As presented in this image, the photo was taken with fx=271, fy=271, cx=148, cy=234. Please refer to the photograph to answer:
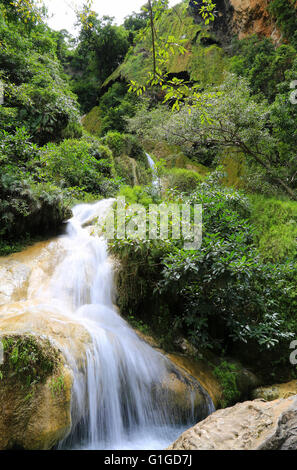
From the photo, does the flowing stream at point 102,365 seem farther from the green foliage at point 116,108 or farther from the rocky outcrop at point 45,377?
the green foliage at point 116,108

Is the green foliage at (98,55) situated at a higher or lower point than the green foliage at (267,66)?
higher

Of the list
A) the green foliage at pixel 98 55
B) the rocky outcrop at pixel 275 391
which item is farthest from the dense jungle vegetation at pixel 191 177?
the green foliage at pixel 98 55

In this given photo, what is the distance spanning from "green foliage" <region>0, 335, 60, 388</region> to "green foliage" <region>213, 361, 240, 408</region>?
2.65 meters

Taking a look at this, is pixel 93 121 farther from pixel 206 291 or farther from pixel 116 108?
pixel 206 291

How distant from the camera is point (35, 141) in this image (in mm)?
10641

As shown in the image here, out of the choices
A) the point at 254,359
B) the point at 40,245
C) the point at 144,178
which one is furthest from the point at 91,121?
the point at 254,359

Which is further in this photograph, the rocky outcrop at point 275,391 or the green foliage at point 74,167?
the green foliage at point 74,167

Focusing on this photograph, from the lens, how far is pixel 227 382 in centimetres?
425

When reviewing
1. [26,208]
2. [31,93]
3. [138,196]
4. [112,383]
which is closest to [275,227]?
[138,196]

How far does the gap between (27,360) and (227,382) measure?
3.09 metres

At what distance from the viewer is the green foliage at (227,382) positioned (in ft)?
13.4

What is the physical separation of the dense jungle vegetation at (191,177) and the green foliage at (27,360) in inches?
79.5

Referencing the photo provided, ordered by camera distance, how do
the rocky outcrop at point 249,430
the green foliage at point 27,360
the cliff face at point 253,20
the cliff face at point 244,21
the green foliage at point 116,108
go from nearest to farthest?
the rocky outcrop at point 249,430 < the green foliage at point 27,360 < the cliff face at point 253,20 < the cliff face at point 244,21 < the green foliage at point 116,108

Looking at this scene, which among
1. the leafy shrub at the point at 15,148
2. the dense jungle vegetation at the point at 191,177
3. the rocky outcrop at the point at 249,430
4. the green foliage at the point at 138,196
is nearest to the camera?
the rocky outcrop at the point at 249,430
